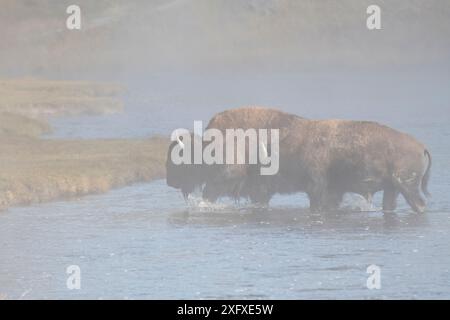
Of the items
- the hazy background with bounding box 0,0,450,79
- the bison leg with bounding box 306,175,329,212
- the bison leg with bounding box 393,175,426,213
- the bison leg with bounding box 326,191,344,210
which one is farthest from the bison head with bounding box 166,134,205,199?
the hazy background with bounding box 0,0,450,79

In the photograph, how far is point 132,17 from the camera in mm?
128875

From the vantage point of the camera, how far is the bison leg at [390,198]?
Answer: 1206 inches

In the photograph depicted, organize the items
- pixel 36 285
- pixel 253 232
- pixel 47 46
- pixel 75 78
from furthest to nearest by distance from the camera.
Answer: pixel 47 46 → pixel 75 78 → pixel 253 232 → pixel 36 285

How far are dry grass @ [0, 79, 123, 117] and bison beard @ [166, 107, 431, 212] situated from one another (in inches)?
1234

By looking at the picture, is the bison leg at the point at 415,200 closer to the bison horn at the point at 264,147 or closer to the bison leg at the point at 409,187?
the bison leg at the point at 409,187

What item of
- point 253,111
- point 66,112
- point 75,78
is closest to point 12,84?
point 66,112

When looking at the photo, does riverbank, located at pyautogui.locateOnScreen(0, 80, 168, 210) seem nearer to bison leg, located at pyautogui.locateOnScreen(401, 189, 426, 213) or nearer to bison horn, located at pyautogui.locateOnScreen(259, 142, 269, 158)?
bison horn, located at pyautogui.locateOnScreen(259, 142, 269, 158)

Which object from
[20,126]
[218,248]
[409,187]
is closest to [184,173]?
[218,248]

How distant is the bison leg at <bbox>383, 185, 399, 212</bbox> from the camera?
3064cm

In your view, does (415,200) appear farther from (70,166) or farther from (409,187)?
(70,166)

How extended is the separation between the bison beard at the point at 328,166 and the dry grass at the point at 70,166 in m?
5.05

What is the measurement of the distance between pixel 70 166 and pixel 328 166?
1035 centimetres

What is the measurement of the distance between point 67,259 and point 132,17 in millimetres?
103309
